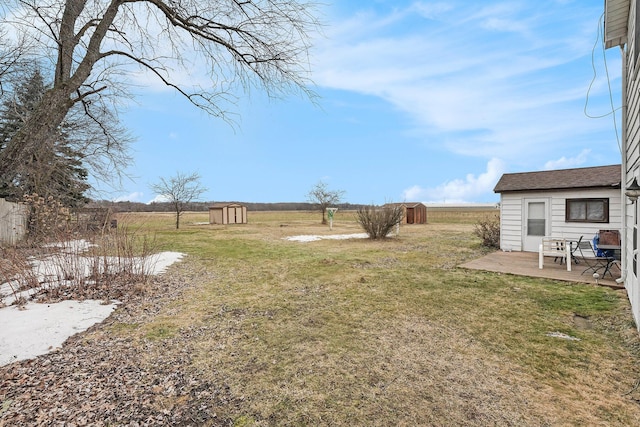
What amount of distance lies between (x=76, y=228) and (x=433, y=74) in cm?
1049

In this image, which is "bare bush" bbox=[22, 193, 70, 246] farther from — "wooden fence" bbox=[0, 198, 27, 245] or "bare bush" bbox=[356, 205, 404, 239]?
"bare bush" bbox=[356, 205, 404, 239]

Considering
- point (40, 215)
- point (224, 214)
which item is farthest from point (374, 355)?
point (224, 214)

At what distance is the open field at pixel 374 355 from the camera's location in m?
2.03

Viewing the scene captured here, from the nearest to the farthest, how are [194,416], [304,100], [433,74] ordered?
[194,416] < [304,100] < [433,74]

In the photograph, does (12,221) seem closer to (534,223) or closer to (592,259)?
(534,223)

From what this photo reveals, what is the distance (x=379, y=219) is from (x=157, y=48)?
399 inches

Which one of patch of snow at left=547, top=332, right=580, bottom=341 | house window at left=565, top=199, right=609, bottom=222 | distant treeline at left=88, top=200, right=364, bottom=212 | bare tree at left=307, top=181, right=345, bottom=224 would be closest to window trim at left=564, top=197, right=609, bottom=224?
house window at left=565, top=199, right=609, bottom=222

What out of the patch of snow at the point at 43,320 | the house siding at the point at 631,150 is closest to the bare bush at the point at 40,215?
the patch of snow at the point at 43,320

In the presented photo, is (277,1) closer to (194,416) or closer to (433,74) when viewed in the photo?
(194,416)

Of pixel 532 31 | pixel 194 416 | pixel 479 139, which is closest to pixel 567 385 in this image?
pixel 194 416

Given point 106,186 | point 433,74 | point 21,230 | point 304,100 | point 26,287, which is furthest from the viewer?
point 433,74

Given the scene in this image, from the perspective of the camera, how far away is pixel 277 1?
3.62 m

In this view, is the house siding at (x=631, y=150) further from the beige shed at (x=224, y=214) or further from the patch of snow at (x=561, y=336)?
the beige shed at (x=224, y=214)

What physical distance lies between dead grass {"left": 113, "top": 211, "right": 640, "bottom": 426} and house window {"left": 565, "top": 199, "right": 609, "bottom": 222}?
11.3 feet
